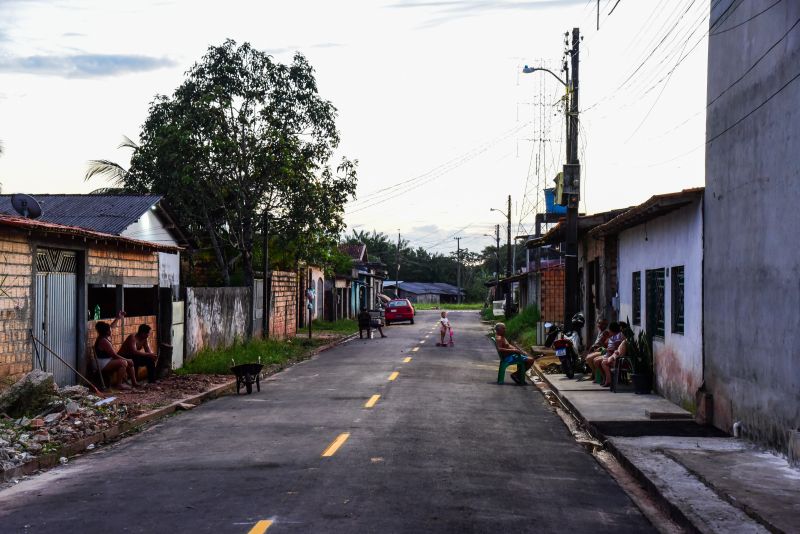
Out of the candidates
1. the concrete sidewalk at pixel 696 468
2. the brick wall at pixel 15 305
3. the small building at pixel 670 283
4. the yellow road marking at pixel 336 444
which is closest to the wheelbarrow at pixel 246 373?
the brick wall at pixel 15 305

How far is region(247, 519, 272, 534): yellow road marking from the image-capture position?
22.7 ft

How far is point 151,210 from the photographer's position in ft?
90.5

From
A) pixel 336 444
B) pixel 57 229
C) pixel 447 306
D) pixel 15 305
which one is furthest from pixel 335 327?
pixel 447 306

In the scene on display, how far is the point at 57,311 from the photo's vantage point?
53.0ft

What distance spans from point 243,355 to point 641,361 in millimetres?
11245

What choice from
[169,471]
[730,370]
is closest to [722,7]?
[730,370]

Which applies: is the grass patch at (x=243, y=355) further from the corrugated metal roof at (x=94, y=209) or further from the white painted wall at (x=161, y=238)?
the corrugated metal roof at (x=94, y=209)

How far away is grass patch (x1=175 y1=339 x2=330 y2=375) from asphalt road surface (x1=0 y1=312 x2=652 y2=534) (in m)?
5.02

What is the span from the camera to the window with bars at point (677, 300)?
1538cm

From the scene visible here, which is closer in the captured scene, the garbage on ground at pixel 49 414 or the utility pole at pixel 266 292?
the garbage on ground at pixel 49 414

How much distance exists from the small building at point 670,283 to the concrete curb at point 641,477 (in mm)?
1746

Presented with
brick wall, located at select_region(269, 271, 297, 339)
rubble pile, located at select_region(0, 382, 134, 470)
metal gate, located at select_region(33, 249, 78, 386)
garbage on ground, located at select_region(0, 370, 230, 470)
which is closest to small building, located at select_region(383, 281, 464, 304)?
brick wall, located at select_region(269, 271, 297, 339)

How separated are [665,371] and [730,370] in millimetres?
4064

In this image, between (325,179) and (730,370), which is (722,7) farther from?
(325,179)
